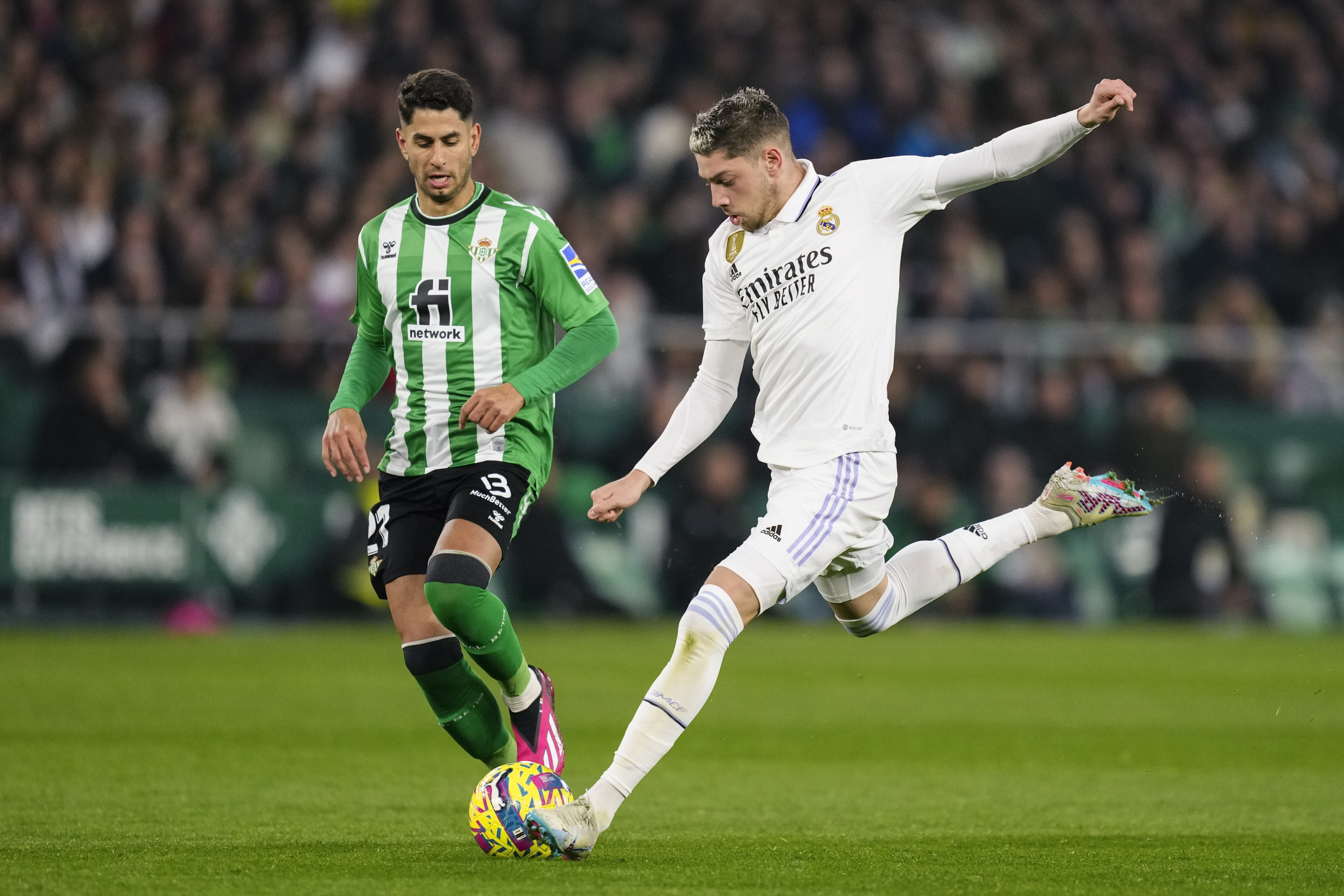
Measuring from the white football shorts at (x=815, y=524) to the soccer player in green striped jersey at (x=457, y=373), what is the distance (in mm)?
847

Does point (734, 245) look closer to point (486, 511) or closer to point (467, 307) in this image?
point (467, 307)

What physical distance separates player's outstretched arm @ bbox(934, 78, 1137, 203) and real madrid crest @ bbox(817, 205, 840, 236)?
34cm

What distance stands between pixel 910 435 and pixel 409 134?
955cm

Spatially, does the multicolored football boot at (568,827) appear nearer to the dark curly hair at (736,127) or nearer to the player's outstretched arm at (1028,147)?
the dark curly hair at (736,127)

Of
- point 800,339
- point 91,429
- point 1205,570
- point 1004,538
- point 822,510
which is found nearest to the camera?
point 822,510

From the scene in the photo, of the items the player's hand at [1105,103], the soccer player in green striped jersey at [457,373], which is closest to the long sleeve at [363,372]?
the soccer player in green striped jersey at [457,373]

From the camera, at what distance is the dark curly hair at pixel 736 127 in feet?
19.0

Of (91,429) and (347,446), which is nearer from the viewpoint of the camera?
(347,446)

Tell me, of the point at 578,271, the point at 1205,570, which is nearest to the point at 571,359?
the point at 578,271

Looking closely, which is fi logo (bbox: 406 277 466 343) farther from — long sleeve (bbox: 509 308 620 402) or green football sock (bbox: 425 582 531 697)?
green football sock (bbox: 425 582 531 697)

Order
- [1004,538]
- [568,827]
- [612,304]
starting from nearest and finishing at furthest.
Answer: [568,827], [1004,538], [612,304]

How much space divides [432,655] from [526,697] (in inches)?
16.1

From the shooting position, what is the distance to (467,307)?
630cm

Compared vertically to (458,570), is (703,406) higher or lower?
higher
